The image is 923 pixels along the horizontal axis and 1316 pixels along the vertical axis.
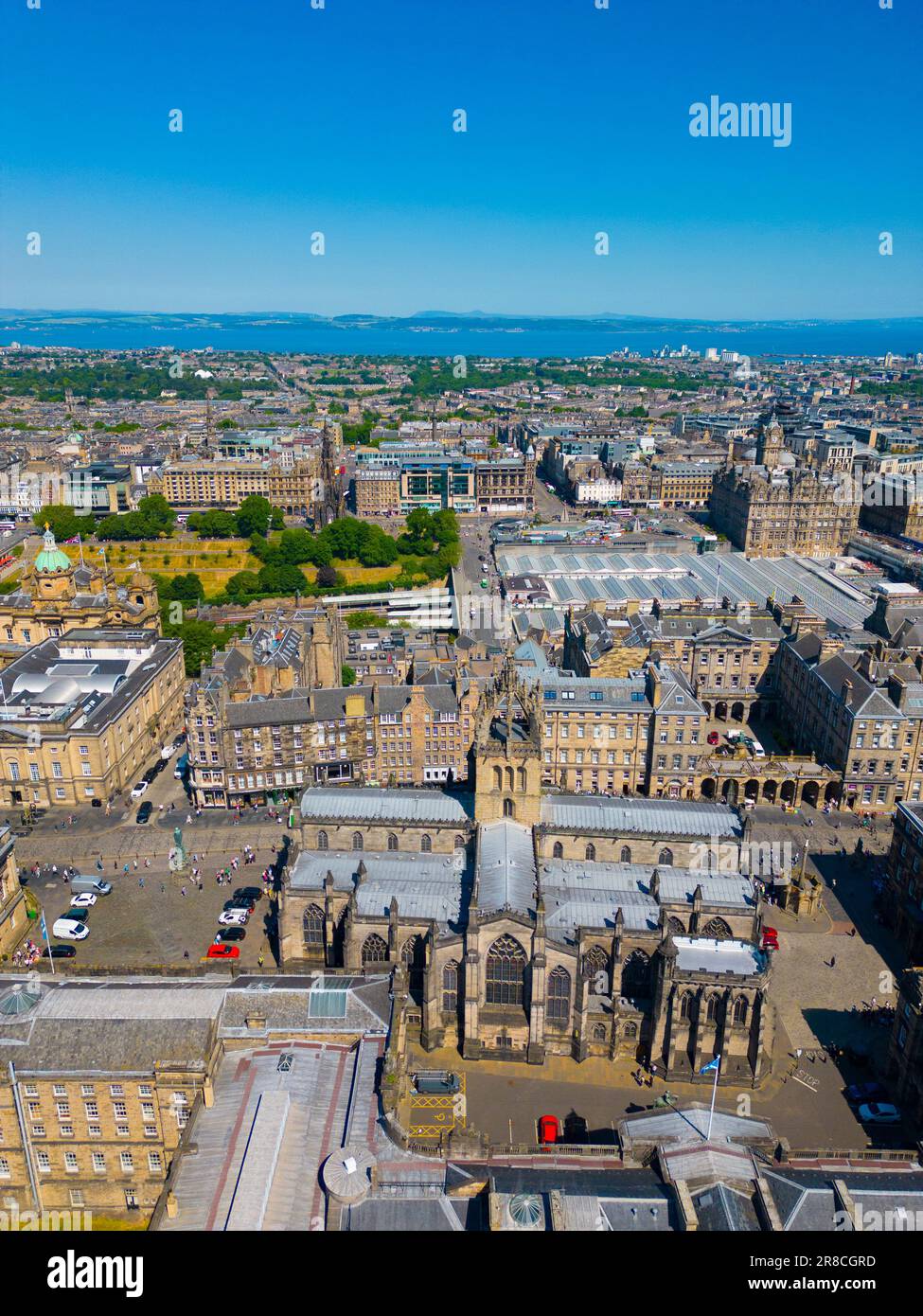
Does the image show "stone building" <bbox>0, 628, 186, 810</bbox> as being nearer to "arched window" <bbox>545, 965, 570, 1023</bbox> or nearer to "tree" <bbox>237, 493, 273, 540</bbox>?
"arched window" <bbox>545, 965, 570, 1023</bbox>

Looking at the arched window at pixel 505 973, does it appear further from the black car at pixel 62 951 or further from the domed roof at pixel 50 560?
the domed roof at pixel 50 560

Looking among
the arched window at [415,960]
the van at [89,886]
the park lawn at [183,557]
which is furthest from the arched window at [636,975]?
the park lawn at [183,557]

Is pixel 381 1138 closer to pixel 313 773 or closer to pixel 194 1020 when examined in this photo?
pixel 194 1020

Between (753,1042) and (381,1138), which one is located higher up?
(381,1138)

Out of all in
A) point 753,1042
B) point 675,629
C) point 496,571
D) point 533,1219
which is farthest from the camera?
point 496,571
